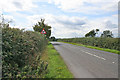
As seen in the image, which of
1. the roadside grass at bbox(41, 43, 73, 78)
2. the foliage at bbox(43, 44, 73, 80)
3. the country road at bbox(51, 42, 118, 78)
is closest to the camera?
the foliage at bbox(43, 44, 73, 80)

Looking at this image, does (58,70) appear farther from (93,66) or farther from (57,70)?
(93,66)

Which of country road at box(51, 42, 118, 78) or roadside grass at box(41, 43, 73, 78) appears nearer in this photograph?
roadside grass at box(41, 43, 73, 78)

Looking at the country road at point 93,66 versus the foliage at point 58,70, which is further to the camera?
the country road at point 93,66

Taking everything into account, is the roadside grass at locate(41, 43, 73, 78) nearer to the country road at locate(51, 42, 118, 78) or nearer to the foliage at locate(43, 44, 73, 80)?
the foliage at locate(43, 44, 73, 80)

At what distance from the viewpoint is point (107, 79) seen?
5.84 m

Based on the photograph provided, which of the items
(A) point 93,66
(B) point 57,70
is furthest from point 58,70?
(A) point 93,66

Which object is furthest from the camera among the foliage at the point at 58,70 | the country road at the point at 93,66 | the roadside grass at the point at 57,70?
the country road at the point at 93,66

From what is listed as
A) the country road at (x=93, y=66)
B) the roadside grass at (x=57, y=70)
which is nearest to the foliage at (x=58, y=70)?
the roadside grass at (x=57, y=70)

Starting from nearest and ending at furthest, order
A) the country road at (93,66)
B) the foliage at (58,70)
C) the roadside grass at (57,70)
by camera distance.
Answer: the foliage at (58,70), the roadside grass at (57,70), the country road at (93,66)

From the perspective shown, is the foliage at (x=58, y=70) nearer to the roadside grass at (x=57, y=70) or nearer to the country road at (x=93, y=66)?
the roadside grass at (x=57, y=70)

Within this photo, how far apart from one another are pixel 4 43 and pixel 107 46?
2280 cm

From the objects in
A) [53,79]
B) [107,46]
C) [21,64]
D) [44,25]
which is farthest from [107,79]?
[44,25]

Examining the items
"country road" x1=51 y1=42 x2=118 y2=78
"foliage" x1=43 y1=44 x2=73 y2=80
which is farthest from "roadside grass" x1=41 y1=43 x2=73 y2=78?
"country road" x1=51 y1=42 x2=118 y2=78

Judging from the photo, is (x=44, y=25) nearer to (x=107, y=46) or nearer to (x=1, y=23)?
(x=107, y=46)
